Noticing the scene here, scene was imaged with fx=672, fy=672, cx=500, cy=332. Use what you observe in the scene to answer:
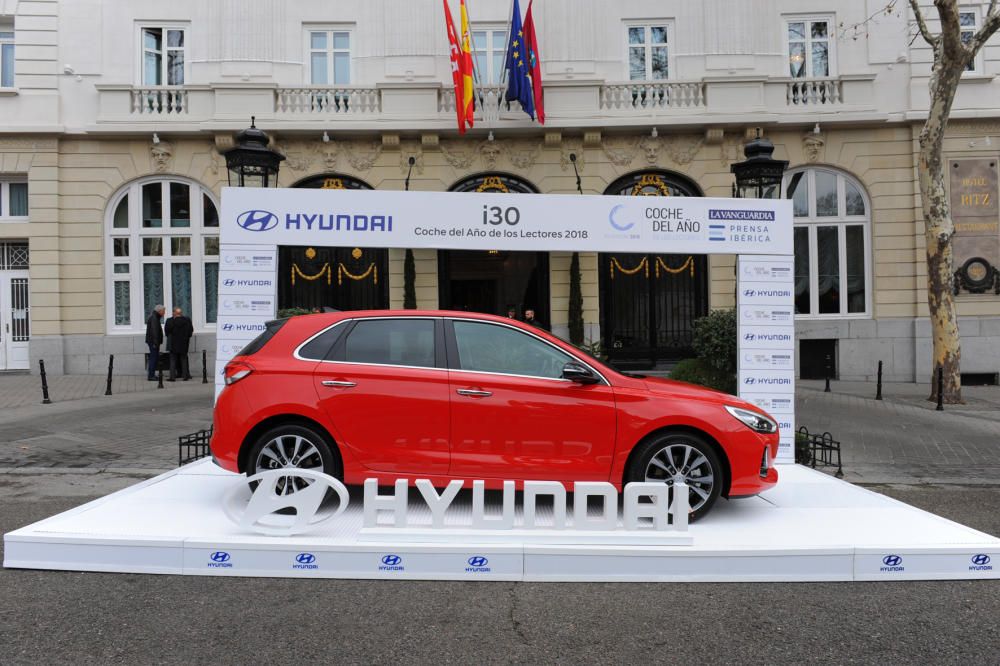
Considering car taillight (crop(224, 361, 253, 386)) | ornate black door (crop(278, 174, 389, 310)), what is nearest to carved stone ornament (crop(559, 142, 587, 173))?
ornate black door (crop(278, 174, 389, 310))

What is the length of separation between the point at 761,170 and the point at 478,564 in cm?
731

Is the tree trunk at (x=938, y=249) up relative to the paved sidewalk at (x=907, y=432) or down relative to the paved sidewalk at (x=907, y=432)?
up

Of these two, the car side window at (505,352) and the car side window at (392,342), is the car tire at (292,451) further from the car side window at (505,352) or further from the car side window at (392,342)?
the car side window at (505,352)

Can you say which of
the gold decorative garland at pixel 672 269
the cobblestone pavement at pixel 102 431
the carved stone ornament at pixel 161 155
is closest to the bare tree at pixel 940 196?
the gold decorative garland at pixel 672 269

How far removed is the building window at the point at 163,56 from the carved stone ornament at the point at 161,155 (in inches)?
71.1

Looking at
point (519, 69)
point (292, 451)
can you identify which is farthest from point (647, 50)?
point (292, 451)

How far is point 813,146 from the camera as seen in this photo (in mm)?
18109

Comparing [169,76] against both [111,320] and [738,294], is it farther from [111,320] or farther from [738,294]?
[738,294]

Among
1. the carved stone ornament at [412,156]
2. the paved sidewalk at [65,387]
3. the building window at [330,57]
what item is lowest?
the paved sidewalk at [65,387]

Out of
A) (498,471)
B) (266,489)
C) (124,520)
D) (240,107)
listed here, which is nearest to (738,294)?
(498,471)

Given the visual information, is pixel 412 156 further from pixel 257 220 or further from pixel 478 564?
pixel 478 564

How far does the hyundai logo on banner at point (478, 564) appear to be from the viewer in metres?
4.40

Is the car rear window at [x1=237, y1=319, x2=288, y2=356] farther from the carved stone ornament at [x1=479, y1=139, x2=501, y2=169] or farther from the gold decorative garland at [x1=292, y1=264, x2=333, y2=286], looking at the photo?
the carved stone ornament at [x1=479, y1=139, x2=501, y2=169]

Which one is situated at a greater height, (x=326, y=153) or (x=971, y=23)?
(x=971, y=23)
